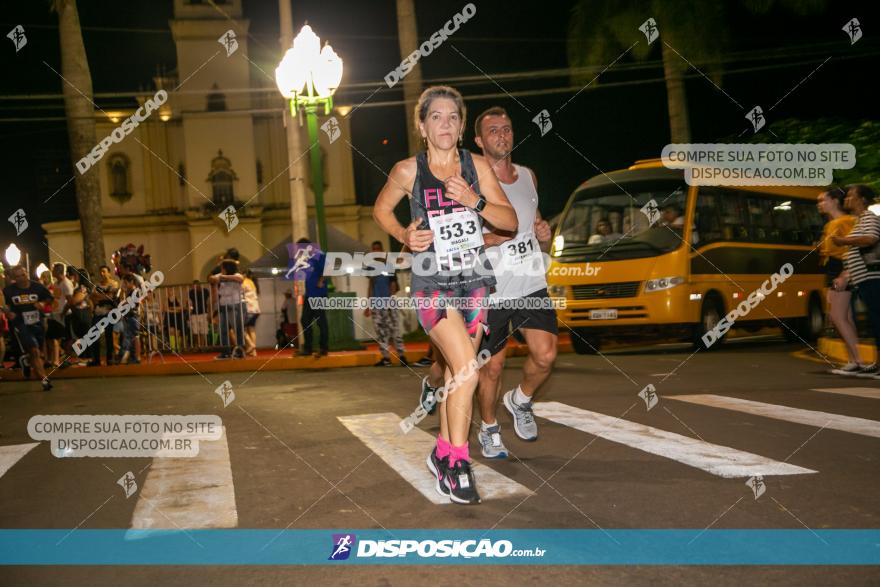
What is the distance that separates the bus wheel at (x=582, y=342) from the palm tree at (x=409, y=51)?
547 cm

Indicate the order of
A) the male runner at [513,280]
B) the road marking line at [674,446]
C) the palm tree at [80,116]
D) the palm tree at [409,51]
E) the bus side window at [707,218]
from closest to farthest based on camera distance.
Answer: the road marking line at [674,446] < the male runner at [513,280] < the bus side window at [707,218] < the palm tree at [409,51] < the palm tree at [80,116]

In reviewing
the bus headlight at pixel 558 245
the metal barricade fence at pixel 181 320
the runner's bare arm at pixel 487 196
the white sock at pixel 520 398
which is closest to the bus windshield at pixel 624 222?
the bus headlight at pixel 558 245

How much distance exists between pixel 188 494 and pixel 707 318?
38.6 ft

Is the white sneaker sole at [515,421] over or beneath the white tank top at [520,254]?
beneath

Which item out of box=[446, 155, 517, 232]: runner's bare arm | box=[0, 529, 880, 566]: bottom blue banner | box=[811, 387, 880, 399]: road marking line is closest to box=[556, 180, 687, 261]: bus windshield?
box=[811, 387, 880, 399]: road marking line

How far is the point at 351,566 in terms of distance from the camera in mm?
3943

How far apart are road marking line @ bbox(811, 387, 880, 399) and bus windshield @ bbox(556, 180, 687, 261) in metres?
6.57

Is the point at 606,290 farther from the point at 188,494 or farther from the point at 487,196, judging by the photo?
the point at 188,494

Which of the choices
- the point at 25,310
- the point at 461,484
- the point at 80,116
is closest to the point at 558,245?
the point at 25,310

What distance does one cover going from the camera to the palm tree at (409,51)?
63.3ft

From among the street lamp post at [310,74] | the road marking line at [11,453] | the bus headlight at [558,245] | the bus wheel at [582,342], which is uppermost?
the street lamp post at [310,74]

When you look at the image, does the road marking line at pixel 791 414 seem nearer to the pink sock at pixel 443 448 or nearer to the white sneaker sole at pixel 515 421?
the white sneaker sole at pixel 515 421

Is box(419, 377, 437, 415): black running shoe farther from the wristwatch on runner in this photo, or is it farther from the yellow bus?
the yellow bus

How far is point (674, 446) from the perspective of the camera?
6328mm
